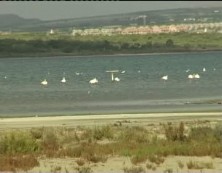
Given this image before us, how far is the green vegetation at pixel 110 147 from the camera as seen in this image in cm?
1276

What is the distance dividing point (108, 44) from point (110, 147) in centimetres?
13567

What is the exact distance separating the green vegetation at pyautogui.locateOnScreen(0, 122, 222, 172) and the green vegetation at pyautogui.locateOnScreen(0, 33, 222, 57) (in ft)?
413

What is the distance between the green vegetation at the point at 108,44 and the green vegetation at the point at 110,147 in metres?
126

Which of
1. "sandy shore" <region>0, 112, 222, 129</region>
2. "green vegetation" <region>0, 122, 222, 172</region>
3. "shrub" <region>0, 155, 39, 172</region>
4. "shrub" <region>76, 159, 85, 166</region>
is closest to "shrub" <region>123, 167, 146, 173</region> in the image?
"green vegetation" <region>0, 122, 222, 172</region>

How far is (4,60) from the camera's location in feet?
502

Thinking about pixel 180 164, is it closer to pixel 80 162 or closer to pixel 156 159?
pixel 156 159

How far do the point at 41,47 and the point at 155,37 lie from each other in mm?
25096

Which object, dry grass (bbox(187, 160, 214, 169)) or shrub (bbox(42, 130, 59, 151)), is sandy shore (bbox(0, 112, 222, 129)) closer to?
shrub (bbox(42, 130, 59, 151))

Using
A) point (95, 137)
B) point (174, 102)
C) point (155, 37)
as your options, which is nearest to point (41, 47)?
point (155, 37)

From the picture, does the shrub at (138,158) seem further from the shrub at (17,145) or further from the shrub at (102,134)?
the shrub at (102,134)

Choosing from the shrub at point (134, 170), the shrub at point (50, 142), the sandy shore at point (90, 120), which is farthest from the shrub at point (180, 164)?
the sandy shore at point (90, 120)

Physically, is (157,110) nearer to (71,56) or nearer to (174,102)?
(174,102)

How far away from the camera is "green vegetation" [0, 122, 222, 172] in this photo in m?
12.8

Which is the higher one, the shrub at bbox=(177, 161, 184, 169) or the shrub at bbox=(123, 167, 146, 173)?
the shrub at bbox=(123, 167, 146, 173)
